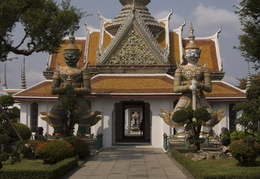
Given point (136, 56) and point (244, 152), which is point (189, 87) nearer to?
point (136, 56)

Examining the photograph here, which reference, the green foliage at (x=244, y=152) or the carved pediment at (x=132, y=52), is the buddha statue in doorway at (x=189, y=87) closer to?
the carved pediment at (x=132, y=52)

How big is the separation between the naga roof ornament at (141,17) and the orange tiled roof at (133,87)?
415 cm

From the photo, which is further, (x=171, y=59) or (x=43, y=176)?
(x=171, y=59)

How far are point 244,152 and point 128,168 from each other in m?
3.73

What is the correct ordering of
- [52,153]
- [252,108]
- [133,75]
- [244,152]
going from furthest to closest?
[133,75] → [52,153] → [252,108] → [244,152]

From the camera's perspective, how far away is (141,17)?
26953mm

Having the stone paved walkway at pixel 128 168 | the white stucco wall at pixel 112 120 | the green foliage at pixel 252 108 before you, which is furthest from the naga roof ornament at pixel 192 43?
the green foliage at pixel 252 108

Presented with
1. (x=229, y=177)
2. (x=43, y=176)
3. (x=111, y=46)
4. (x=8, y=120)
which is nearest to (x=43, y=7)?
(x=8, y=120)

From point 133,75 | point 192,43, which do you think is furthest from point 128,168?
point 133,75

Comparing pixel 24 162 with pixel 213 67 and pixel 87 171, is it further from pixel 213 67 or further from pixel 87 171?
pixel 213 67

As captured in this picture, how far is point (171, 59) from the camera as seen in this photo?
27.0 m

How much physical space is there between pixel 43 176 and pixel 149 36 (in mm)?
16260

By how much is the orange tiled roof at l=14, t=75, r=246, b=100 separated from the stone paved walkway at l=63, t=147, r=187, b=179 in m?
4.96

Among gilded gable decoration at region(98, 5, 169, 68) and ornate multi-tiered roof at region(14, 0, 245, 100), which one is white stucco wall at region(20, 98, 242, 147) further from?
gilded gable decoration at region(98, 5, 169, 68)
